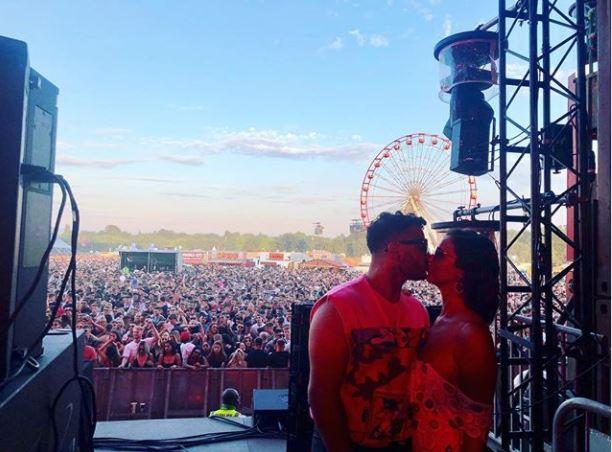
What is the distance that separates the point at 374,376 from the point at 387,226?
501mm

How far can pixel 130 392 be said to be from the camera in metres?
5.32

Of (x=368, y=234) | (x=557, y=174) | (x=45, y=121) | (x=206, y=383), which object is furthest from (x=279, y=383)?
Answer: (x=45, y=121)

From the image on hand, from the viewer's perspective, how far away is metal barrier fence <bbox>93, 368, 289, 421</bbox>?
5.28 metres

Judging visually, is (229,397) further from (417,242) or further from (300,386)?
(417,242)

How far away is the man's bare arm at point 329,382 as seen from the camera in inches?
54.4

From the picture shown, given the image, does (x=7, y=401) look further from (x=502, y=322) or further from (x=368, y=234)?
(x=502, y=322)

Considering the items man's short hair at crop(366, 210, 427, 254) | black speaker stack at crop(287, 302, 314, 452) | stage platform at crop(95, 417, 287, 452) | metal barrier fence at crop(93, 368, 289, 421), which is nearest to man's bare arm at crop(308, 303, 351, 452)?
man's short hair at crop(366, 210, 427, 254)

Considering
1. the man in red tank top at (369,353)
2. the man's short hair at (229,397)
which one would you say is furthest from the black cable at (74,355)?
the man's short hair at (229,397)

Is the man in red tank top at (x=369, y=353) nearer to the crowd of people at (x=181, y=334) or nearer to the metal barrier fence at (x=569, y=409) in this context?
the metal barrier fence at (x=569, y=409)

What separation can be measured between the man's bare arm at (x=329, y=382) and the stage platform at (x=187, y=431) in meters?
1.60

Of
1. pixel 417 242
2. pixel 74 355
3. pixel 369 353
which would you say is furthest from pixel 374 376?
pixel 74 355

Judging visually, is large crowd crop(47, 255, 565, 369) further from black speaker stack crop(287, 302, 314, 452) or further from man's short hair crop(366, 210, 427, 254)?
man's short hair crop(366, 210, 427, 254)

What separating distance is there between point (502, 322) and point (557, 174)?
1.82 m

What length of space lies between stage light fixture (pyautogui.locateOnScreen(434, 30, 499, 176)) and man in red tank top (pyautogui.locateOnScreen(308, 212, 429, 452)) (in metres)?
2.84
